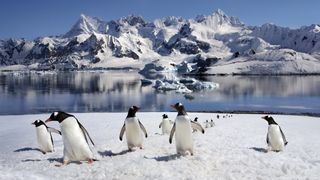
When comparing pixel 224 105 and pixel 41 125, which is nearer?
pixel 41 125

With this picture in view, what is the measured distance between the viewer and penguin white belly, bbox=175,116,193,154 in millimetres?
10969

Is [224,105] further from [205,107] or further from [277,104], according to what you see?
[277,104]

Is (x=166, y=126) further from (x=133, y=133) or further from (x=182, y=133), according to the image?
(x=182, y=133)

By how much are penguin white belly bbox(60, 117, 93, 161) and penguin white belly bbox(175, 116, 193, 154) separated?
2255mm

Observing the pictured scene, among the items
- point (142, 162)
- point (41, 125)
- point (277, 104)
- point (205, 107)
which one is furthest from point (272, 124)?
point (277, 104)

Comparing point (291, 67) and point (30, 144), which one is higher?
point (291, 67)

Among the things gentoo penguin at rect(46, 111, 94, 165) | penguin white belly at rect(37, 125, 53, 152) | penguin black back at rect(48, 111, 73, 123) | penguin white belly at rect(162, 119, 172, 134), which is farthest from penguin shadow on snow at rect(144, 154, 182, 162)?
penguin white belly at rect(162, 119, 172, 134)

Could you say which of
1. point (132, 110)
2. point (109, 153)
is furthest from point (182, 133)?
point (109, 153)

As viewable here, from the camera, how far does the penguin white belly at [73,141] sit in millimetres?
10273

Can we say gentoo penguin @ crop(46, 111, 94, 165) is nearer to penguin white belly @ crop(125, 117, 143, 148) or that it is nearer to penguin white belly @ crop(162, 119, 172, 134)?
penguin white belly @ crop(125, 117, 143, 148)

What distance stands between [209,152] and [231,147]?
52.5 inches

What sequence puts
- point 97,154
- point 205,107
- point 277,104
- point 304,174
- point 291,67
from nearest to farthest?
point 304,174 < point 97,154 < point 205,107 < point 277,104 < point 291,67

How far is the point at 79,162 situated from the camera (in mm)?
10289

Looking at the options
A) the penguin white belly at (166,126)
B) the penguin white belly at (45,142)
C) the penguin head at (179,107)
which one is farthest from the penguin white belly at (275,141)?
the penguin white belly at (45,142)
